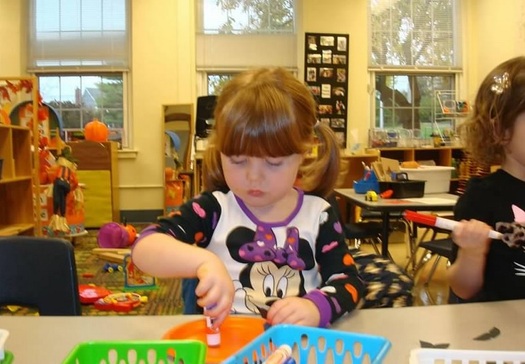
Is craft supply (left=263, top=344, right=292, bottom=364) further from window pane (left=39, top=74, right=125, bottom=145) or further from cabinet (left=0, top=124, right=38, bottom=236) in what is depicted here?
window pane (left=39, top=74, right=125, bottom=145)

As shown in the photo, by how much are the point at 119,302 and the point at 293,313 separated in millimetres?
2298

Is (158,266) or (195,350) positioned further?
(158,266)

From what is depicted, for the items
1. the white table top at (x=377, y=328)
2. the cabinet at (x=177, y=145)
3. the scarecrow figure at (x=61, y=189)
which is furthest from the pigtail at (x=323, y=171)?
the cabinet at (x=177, y=145)

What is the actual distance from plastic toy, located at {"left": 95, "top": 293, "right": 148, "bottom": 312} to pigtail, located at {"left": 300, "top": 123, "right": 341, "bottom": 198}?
203cm

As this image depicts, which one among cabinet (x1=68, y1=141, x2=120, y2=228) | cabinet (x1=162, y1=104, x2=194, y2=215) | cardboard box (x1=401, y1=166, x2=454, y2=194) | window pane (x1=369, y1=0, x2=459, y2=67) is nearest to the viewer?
cardboard box (x1=401, y1=166, x2=454, y2=194)

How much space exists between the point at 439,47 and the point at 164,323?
20.0 ft

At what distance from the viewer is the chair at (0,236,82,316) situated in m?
1.02

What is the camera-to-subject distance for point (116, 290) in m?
3.20

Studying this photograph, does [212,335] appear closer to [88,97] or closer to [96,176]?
[96,176]

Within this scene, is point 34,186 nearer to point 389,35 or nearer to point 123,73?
point 123,73

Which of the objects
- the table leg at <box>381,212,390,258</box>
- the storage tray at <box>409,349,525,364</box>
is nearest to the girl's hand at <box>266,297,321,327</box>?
the storage tray at <box>409,349,525,364</box>

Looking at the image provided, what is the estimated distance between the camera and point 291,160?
2.65 feet

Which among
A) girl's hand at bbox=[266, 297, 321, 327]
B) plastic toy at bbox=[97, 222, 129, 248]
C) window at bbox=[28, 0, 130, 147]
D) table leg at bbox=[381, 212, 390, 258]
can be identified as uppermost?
window at bbox=[28, 0, 130, 147]

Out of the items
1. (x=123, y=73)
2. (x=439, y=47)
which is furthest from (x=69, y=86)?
(x=439, y=47)
